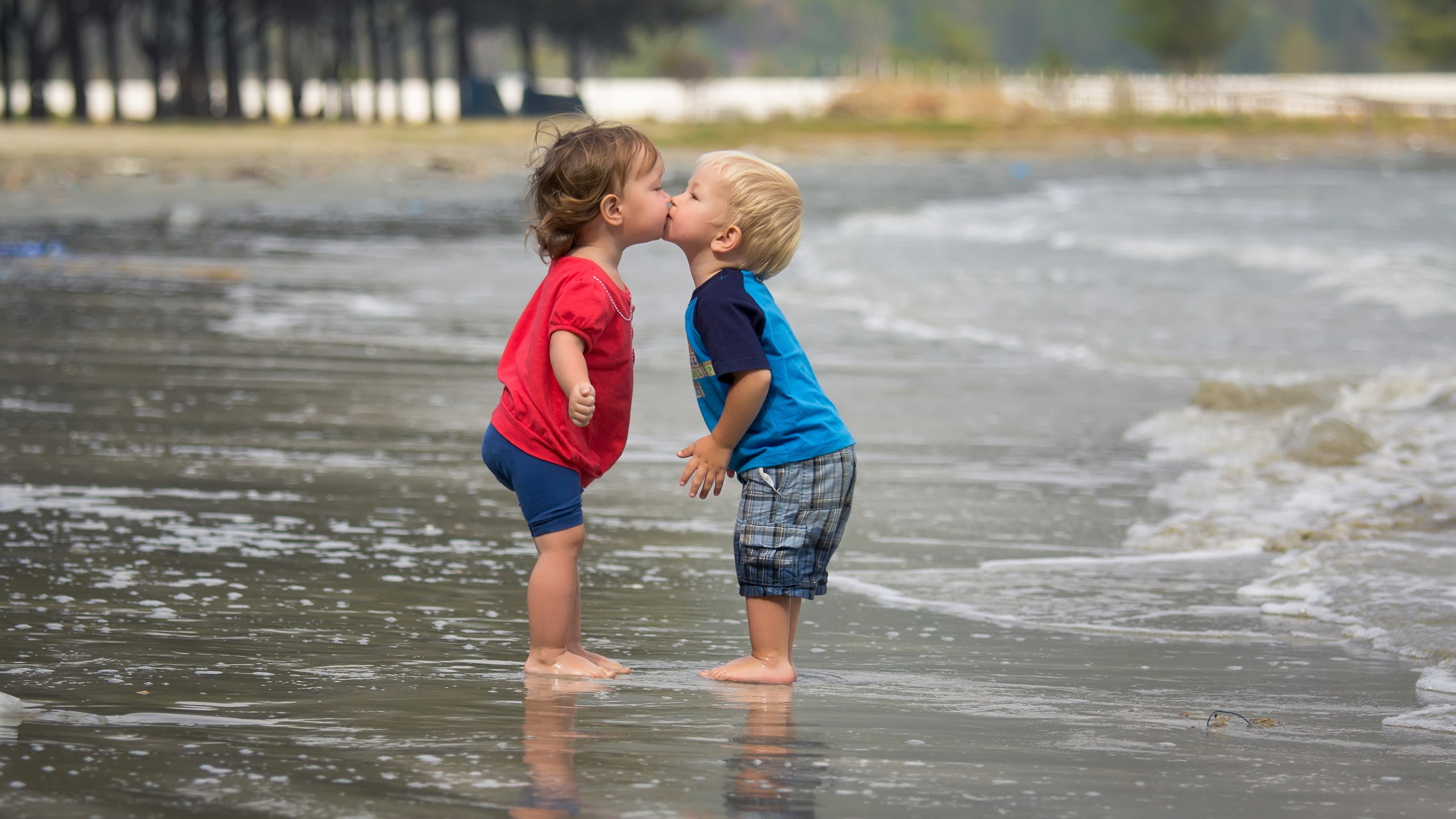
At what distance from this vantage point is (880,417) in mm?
7125

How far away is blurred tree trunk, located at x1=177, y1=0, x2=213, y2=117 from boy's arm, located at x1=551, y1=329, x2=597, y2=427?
5109 cm

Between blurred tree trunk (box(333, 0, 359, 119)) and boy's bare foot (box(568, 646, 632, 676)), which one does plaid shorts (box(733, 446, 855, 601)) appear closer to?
boy's bare foot (box(568, 646, 632, 676))

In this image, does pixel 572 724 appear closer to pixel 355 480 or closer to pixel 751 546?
pixel 751 546

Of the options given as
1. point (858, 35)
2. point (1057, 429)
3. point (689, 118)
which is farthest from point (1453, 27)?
point (1057, 429)

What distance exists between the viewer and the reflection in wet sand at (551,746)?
231cm

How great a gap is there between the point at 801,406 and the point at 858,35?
183m

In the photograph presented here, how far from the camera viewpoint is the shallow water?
2.53 m

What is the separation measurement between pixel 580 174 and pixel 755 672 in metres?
1.04

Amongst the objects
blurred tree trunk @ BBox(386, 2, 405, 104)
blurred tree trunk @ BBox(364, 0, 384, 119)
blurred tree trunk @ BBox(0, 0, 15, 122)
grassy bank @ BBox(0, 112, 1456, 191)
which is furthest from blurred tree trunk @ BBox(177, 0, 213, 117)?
blurred tree trunk @ BBox(386, 2, 405, 104)

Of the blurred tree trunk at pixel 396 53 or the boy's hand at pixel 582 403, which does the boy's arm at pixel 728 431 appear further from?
the blurred tree trunk at pixel 396 53

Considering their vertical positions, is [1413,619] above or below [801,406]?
below

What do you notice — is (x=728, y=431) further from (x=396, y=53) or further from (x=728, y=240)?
(x=396, y=53)

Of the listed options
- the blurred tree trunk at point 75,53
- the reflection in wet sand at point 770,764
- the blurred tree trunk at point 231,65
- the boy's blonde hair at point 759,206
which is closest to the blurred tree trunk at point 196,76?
the blurred tree trunk at point 231,65

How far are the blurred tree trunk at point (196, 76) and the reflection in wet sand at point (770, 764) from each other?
51509 mm
